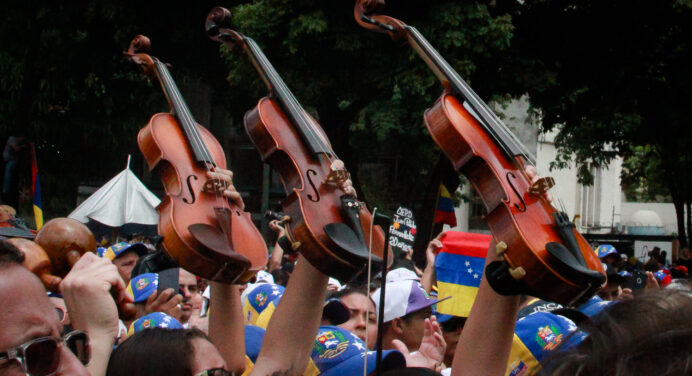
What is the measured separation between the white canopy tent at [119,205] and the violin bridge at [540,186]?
26.4 ft

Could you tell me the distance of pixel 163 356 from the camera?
2.31 m

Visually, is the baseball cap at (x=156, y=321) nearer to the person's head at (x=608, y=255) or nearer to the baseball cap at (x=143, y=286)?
the baseball cap at (x=143, y=286)

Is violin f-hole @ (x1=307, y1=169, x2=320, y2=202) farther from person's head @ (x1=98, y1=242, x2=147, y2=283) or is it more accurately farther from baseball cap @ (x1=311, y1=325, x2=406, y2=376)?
person's head @ (x1=98, y1=242, x2=147, y2=283)

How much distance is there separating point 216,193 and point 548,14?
1056 centimetres

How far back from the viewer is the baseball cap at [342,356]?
9.18 feet

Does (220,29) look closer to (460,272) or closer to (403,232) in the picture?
(460,272)

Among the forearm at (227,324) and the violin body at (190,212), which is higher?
the violin body at (190,212)

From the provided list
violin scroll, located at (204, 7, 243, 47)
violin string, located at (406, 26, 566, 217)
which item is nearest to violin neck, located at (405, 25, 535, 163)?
violin string, located at (406, 26, 566, 217)

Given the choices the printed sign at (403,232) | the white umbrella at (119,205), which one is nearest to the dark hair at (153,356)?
the printed sign at (403,232)

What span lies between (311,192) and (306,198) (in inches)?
2.0

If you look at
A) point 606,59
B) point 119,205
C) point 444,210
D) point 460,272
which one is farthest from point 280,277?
point 606,59

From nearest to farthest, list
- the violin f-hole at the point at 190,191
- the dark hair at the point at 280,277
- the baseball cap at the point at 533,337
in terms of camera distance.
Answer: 1. the violin f-hole at the point at 190,191
2. the baseball cap at the point at 533,337
3. the dark hair at the point at 280,277

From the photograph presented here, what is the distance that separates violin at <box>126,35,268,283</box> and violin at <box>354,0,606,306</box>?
2.56 ft

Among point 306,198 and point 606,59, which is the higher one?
point 606,59
